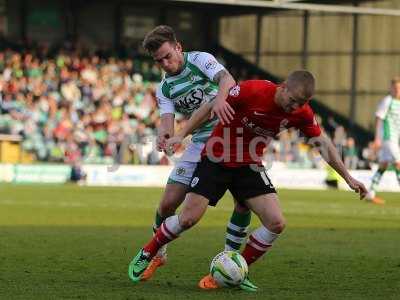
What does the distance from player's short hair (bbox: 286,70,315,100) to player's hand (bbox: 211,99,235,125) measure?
49 cm

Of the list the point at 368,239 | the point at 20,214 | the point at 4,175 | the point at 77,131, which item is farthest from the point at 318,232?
the point at 77,131

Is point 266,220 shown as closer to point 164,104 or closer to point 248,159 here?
point 248,159

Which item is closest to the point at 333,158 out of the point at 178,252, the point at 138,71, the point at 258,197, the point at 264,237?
the point at 258,197

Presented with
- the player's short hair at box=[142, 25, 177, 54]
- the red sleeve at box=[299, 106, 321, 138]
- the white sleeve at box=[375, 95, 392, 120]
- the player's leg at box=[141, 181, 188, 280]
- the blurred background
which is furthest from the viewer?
the blurred background

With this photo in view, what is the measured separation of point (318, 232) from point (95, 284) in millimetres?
6306

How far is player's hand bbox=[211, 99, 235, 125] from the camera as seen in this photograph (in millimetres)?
7781

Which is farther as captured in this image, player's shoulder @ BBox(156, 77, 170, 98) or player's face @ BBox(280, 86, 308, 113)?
player's shoulder @ BBox(156, 77, 170, 98)

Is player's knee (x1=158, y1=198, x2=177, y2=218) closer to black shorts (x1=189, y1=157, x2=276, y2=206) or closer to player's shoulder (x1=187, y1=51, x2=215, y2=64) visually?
black shorts (x1=189, y1=157, x2=276, y2=206)

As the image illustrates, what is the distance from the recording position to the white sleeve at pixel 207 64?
336 inches

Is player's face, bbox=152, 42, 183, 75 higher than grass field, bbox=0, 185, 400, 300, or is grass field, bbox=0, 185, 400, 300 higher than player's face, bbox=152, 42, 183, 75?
player's face, bbox=152, 42, 183, 75

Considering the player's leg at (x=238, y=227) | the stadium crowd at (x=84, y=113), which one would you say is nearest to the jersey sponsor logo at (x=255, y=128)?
the player's leg at (x=238, y=227)

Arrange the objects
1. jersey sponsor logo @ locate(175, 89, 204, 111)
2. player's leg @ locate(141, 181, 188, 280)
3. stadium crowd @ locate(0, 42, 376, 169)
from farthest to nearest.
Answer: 1. stadium crowd @ locate(0, 42, 376, 169)
2. player's leg @ locate(141, 181, 188, 280)
3. jersey sponsor logo @ locate(175, 89, 204, 111)

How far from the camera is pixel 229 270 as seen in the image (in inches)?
320

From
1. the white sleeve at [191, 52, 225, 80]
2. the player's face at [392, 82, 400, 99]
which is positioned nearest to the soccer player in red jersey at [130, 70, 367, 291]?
the white sleeve at [191, 52, 225, 80]
